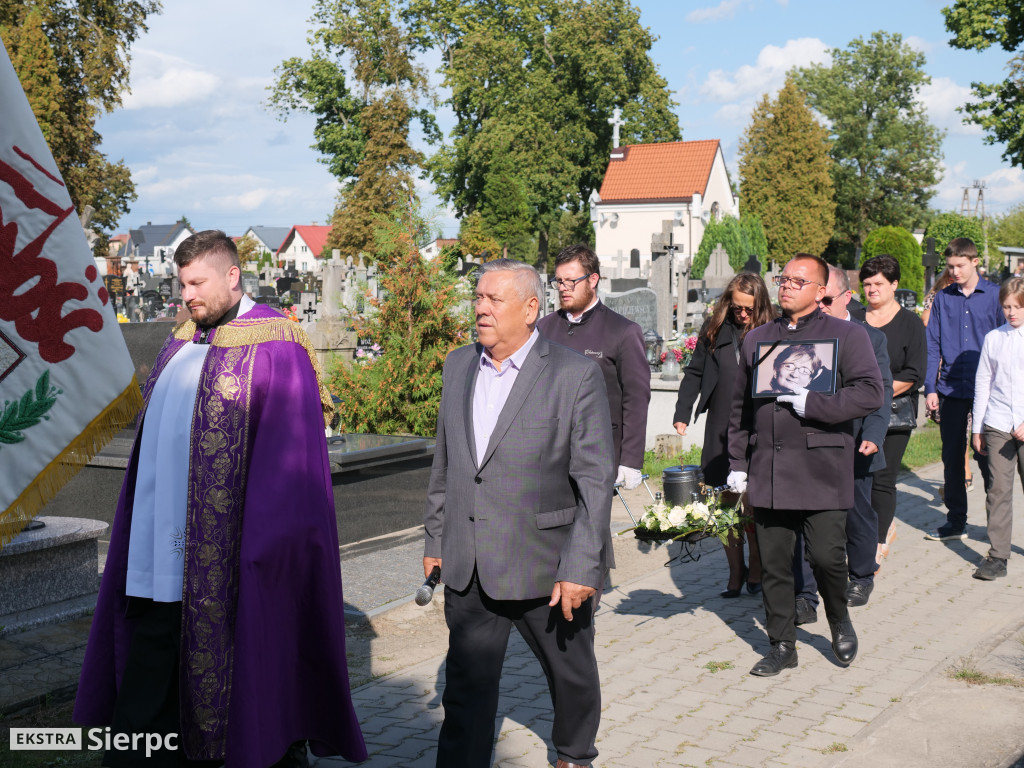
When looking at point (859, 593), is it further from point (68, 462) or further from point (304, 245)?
point (304, 245)

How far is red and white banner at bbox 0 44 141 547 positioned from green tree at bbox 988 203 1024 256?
300ft

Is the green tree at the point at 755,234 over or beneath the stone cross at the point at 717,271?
over

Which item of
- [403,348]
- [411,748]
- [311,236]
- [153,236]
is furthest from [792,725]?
[153,236]

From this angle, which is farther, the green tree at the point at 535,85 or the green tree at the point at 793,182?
the green tree at the point at 793,182

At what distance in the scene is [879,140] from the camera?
6575 centimetres

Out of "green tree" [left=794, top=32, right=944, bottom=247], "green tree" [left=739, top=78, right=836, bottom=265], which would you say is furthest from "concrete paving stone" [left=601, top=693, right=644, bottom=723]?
"green tree" [left=794, top=32, right=944, bottom=247]

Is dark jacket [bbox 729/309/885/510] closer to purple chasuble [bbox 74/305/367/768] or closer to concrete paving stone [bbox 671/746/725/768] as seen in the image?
concrete paving stone [bbox 671/746/725/768]

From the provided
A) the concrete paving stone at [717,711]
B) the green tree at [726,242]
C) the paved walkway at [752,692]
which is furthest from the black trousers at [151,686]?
the green tree at [726,242]

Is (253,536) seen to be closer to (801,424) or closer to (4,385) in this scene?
(4,385)

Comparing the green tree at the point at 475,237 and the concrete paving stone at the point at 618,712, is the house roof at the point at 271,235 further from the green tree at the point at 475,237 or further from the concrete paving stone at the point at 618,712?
the concrete paving stone at the point at 618,712

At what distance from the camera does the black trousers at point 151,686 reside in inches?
151

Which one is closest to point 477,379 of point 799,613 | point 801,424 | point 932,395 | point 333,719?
point 333,719

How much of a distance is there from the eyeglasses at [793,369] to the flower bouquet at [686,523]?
903 millimetres

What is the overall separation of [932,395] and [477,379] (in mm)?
5759
